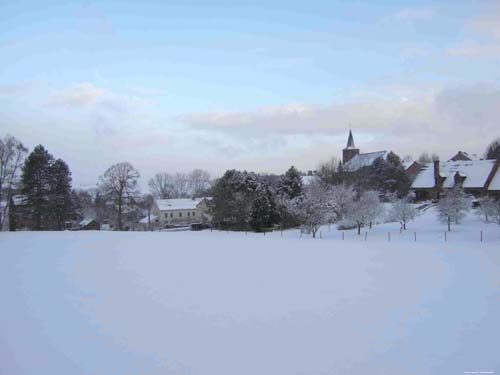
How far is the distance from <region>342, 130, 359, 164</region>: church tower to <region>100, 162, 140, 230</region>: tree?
177 ft

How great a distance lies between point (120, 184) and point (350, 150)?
190ft

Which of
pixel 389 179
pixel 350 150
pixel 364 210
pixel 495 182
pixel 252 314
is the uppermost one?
pixel 350 150

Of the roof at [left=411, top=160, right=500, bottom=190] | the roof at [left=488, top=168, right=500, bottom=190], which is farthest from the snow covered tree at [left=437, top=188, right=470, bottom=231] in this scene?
the roof at [left=411, top=160, right=500, bottom=190]

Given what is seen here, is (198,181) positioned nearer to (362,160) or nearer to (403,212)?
(362,160)

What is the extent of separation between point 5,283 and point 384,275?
1547cm

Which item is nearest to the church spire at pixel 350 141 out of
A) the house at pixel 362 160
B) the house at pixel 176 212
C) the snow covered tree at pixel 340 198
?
the house at pixel 362 160

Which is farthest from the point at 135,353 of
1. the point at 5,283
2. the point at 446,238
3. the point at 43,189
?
the point at 43,189

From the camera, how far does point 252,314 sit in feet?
35.8


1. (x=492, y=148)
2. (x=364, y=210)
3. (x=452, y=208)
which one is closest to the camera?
(x=452, y=208)

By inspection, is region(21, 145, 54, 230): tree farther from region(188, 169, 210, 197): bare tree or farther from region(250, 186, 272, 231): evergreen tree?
region(188, 169, 210, 197): bare tree

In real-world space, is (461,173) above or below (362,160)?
below

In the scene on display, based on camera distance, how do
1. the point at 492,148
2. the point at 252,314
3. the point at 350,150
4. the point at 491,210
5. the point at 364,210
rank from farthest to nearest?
the point at 350,150 → the point at 492,148 → the point at 364,210 → the point at 491,210 → the point at 252,314

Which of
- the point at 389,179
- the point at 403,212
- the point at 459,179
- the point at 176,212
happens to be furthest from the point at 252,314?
the point at 176,212

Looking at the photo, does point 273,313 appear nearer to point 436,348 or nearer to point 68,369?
point 436,348
